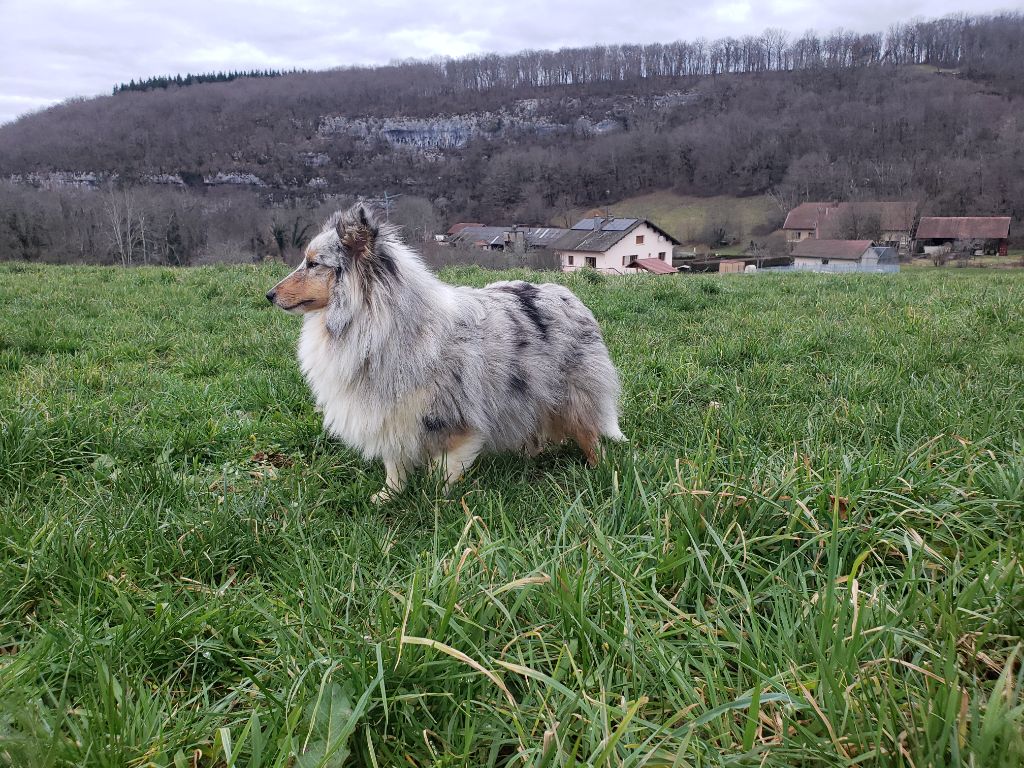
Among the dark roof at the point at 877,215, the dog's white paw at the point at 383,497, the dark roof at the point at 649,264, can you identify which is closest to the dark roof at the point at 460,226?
the dark roof at the point at 649,264

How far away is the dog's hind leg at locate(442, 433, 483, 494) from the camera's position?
3.64 metres

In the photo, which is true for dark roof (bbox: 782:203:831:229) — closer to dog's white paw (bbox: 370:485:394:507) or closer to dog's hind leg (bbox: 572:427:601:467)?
dog's hind leg (bbox: 572:427:601:467)

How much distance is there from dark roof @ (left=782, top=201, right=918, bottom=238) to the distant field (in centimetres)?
536

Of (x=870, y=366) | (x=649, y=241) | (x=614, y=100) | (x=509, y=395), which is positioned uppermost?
(x=614, y=100)

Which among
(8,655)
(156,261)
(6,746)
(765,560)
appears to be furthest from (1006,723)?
(156,261)

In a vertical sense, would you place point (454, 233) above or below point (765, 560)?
below

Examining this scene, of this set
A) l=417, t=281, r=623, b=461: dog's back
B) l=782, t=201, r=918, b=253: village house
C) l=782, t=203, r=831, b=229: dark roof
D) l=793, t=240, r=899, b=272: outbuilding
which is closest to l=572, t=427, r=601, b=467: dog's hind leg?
l=417, t=281, r=623, b=461: dog's back

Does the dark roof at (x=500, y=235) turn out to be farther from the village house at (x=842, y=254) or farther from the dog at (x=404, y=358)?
the dog at (x=404, y=358)

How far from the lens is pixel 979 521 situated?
2332 mm

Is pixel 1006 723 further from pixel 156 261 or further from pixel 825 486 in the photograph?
pixel 156 261

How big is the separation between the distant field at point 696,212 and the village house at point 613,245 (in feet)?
53.5

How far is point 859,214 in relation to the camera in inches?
2408

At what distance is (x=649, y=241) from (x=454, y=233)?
808 inches

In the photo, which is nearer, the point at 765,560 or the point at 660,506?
the point at 765,560
